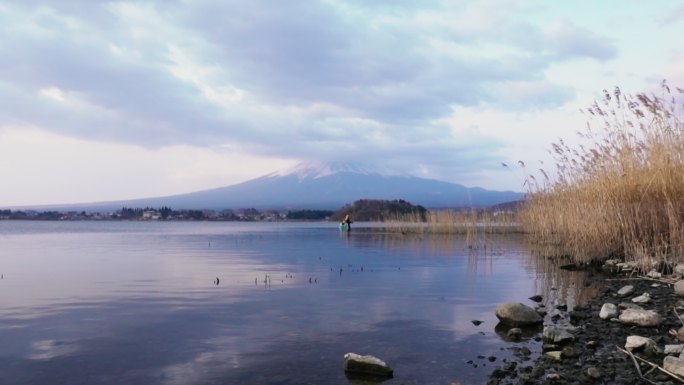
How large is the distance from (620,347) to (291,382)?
3.76m

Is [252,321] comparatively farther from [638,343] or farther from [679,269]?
[679,269]

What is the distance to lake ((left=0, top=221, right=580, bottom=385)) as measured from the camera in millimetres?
6070

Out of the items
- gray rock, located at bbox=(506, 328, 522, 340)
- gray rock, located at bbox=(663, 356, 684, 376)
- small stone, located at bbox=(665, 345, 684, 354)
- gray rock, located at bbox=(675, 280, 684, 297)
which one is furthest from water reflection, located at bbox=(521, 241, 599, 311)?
gray rock, located at bbox=(663, 356, 684, 376)

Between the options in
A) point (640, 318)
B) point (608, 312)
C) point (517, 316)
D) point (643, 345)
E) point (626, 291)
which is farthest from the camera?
point (626, 291)

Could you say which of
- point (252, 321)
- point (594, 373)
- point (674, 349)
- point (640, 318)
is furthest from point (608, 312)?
point (252, 321)

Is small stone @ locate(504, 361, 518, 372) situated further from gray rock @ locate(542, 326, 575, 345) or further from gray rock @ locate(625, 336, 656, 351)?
gray rock @ locate(625, 336, 656, 351)

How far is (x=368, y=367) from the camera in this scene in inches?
233

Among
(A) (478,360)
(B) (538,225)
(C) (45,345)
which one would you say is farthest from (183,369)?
(B) (538,225)

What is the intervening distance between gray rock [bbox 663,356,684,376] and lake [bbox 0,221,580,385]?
1664mm

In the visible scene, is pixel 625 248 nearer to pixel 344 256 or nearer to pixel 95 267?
pixel 344 256

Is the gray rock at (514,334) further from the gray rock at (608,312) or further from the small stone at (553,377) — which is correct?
the small stone at (553,377)

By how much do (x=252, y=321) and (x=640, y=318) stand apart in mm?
5439

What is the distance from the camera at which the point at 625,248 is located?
44.7 feet

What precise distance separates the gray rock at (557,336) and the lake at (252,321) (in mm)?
216
